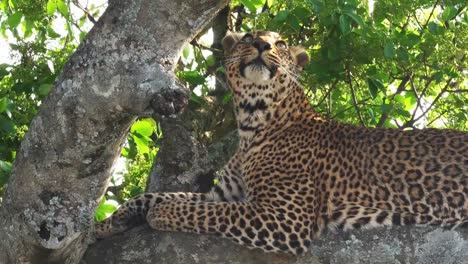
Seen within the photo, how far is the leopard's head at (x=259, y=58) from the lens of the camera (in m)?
8.11

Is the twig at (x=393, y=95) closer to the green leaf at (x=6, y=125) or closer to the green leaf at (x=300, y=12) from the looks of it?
the green leaf at (x=300, y=12)

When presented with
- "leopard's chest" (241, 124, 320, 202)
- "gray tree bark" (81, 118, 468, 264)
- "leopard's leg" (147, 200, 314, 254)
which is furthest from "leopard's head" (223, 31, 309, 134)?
"gray tree bark" (81, 118, 468, 264)

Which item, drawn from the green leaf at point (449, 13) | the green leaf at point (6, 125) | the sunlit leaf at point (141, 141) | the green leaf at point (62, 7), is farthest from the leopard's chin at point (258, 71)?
the green leaf at point (62, 7)

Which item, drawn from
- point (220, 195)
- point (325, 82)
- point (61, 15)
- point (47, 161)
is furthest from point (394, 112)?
point (47, 161)

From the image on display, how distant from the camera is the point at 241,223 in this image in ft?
23.1

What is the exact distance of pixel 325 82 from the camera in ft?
31.0

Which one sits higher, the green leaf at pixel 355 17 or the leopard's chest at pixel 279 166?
the green leaf at pixel 355 17

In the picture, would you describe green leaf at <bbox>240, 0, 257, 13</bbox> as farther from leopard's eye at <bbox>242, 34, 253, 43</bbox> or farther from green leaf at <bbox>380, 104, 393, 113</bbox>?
green leaf at <bbox>380, 104, 393, 113</bbox>

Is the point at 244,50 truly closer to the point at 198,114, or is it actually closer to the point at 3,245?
the point at 198,114

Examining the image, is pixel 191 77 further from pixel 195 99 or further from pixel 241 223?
pixel 241 223

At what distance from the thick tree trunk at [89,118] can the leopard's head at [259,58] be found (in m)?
2.54

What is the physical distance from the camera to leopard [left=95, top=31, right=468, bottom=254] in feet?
23.4

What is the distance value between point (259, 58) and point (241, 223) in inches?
68.9

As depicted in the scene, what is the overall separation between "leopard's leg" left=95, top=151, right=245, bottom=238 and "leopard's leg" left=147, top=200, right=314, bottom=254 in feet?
1.07
